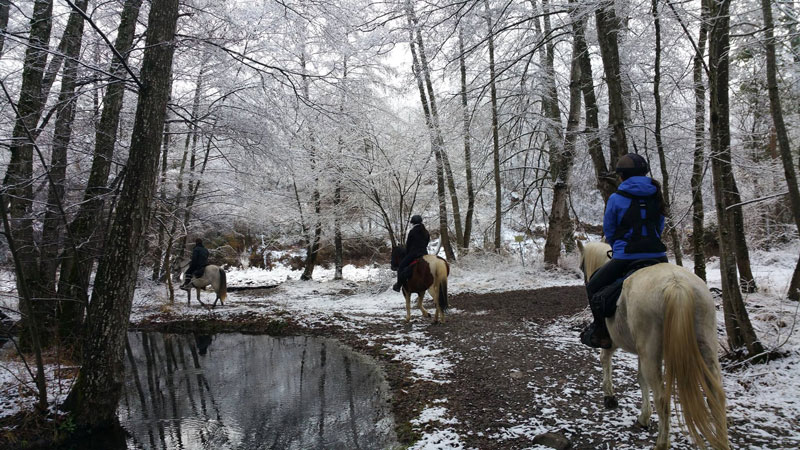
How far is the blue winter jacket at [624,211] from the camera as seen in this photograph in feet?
10.3

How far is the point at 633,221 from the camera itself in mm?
3115

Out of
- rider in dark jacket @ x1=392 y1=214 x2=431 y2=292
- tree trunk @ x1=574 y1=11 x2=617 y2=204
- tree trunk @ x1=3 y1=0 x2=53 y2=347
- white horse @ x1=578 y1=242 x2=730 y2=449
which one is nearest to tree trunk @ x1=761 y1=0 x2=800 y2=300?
tree trunk @ x1=574 y1=11 x2=617 y2=204

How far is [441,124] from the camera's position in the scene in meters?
14.8

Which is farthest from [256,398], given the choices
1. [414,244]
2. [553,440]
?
[414,244]

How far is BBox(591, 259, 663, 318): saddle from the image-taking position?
3105 millimetres

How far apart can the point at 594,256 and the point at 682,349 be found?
72.8 inches

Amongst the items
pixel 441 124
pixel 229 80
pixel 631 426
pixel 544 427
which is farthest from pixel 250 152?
pixel 441 124

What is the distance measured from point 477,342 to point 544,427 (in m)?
2.79

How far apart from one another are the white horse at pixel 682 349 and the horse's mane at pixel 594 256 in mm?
1333

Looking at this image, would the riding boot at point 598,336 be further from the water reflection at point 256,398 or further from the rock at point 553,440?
the water reflection at point 256,398

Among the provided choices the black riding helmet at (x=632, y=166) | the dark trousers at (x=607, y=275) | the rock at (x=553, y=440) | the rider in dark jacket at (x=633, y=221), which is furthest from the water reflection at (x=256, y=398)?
the black riding helmet at (x=632, y=166)

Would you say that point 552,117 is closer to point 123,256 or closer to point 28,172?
point 123,256

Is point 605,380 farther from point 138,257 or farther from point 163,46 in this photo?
point 163,46

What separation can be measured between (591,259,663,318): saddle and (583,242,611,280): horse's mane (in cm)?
88
